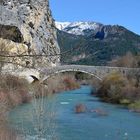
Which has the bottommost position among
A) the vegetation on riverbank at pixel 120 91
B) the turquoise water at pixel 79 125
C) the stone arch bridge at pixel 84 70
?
the turquoise water at pixel 79 125

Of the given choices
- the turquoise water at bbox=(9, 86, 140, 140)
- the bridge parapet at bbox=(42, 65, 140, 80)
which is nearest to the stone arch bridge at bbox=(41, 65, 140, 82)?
the bridge parapet at bbox=(42, 65, 140, 80)

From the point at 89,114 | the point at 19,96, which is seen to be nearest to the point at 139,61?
the point at 19,96

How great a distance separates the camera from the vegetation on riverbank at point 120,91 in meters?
48.7

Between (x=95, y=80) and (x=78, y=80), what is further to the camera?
(x=78, y=80)

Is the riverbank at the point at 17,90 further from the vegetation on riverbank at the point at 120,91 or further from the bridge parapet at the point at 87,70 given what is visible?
the bridge parapet at the point at 87,70

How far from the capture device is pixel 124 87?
52.5 m

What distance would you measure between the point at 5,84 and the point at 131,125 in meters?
16.7

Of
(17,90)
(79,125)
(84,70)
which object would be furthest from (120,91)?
(79,125)

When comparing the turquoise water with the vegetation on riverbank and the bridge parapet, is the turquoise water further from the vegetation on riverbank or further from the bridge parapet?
the bridge parapet

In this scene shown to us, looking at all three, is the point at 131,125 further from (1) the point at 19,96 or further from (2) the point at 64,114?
(1) the point at 19,96

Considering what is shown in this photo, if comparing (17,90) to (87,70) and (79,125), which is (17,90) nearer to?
(79,125)

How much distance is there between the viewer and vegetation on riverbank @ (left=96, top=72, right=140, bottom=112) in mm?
48656

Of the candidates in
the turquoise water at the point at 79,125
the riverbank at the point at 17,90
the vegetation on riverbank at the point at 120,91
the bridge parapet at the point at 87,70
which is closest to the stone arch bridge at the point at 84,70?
the bridge parapet at the point at 87,70

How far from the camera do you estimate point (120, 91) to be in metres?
51.5
